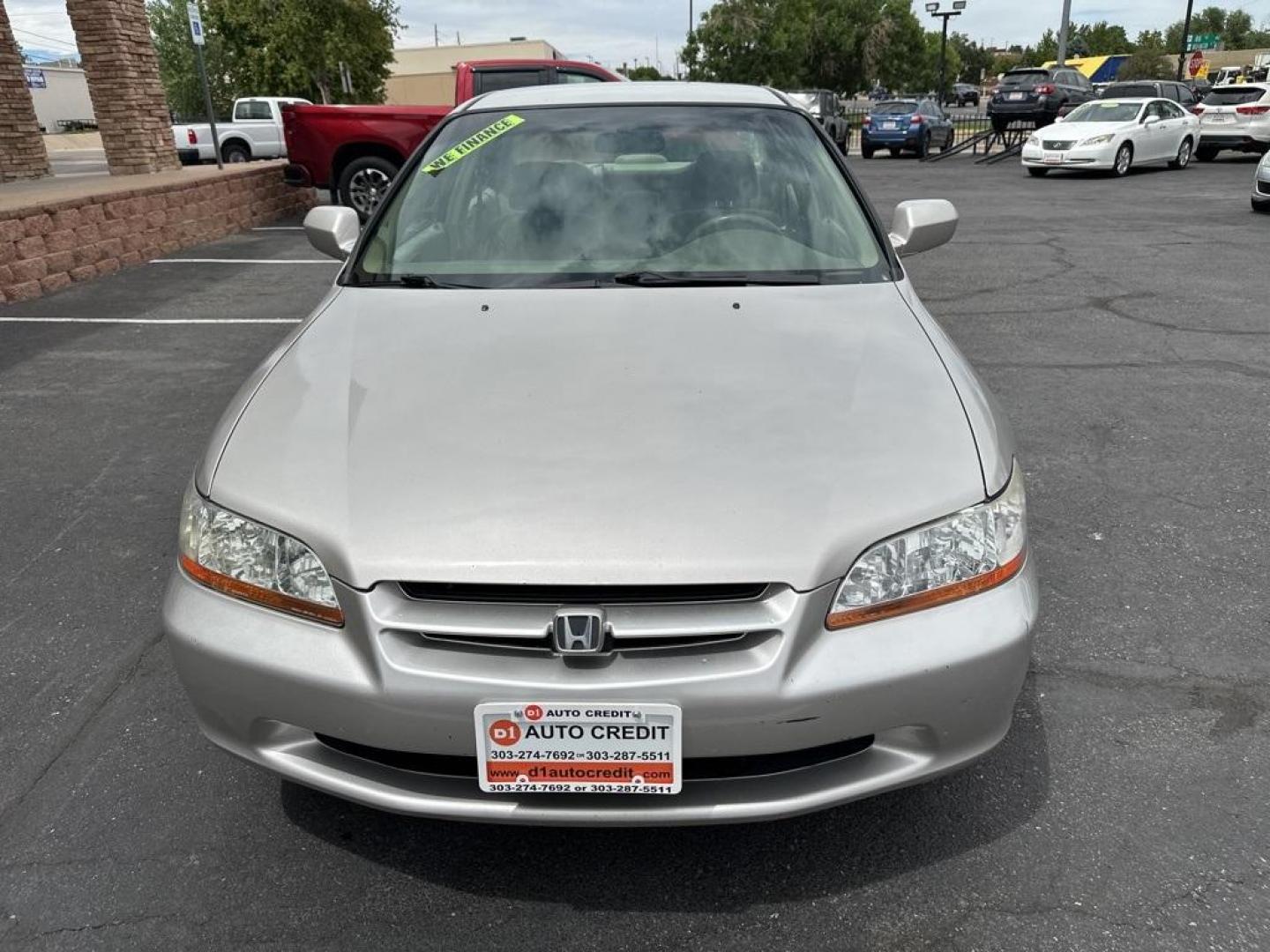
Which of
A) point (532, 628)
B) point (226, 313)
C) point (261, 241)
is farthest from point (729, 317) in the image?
point (261, 241)

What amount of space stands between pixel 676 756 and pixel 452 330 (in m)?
1.34

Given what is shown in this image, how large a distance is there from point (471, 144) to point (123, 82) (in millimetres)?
11649

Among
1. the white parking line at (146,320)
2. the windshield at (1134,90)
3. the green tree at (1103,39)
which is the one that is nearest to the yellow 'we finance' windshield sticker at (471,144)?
the white parking line at (146,320)

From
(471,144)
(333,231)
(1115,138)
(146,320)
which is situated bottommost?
(146,320)

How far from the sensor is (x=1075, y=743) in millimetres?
2537

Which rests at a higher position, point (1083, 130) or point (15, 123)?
point (15, 123)

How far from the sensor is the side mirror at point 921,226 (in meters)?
3.49

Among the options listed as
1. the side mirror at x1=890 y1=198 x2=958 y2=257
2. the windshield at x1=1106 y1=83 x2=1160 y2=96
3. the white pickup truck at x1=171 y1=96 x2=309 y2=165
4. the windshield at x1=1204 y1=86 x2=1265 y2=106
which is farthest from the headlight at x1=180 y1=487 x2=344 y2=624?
the windshield at x1=1106 y1=83 x2=1160 y2=96

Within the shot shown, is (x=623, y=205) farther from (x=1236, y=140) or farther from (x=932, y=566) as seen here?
(x=1236, y=140)

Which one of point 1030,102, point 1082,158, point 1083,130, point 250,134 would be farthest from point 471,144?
point 1030,102

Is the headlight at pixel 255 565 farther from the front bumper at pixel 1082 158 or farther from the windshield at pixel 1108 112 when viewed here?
the windshield at pixel 1108 112

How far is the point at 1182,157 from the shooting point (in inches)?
781

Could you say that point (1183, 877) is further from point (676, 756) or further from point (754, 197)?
point (754, 197)

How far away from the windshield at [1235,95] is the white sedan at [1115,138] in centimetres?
161
